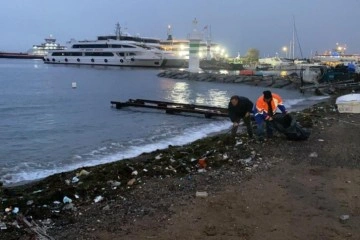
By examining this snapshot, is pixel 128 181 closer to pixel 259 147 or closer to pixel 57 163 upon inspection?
pixel 259 147

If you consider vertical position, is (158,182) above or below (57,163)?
above

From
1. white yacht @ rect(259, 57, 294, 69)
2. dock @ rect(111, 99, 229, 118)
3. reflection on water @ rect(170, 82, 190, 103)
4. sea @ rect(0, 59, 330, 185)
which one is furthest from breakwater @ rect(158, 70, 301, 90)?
sea @ rect(0, 59, 330, 185)

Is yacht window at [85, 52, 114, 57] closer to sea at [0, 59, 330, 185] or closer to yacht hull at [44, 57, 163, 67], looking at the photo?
yacht hull at [44, 57, 163, 67]

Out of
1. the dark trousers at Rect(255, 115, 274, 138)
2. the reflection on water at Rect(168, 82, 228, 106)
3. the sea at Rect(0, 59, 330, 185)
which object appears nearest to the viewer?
the dark trousers at Rect(255, 115, 274, 138)

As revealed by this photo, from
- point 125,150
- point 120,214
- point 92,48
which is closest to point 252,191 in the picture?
point 120,214

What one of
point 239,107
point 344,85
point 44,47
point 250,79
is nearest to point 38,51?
point 44,47

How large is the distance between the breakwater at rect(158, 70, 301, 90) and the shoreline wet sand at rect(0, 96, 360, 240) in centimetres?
3656

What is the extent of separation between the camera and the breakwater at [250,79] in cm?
4625

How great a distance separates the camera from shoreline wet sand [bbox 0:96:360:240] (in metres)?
5.64

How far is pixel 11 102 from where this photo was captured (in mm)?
32406

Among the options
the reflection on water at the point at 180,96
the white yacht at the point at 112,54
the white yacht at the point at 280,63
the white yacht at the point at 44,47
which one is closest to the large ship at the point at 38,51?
the white yacht at the point at 44,47

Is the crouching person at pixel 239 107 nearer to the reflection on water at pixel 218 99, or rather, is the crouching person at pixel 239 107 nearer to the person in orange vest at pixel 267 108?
the person in orange vest at pixel 267 108

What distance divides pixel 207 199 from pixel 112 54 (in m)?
104

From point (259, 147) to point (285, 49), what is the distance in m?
126
